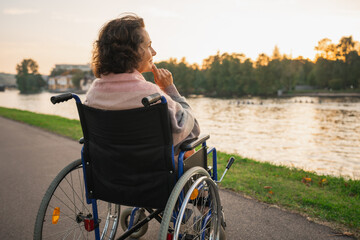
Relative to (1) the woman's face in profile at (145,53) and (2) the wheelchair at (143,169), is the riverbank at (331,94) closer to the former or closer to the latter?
(2) the wheelchair at (143,169)

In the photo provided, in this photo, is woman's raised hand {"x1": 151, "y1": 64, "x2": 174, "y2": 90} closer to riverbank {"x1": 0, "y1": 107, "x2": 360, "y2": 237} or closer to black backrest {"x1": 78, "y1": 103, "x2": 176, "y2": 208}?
black backrest {"x1": 78, "y1": 103, "x2": 176, "y2": 208}

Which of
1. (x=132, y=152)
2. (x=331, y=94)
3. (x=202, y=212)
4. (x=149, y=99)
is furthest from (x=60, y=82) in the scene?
(x=149, y=99)

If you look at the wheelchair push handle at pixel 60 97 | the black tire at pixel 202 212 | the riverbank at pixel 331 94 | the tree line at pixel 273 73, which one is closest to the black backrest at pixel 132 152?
the wheelchair push handle at pixel 60 97

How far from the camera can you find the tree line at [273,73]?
62.4 metres

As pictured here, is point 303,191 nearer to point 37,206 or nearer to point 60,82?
point 37,206

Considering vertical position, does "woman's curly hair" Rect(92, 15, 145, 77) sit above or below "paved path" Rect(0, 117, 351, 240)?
above

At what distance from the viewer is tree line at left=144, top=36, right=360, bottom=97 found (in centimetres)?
6238

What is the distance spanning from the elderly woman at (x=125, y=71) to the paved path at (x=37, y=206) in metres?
1.34

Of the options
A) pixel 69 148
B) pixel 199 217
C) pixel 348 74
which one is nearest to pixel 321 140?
pixel 69 148

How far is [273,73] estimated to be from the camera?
69062 millimetres

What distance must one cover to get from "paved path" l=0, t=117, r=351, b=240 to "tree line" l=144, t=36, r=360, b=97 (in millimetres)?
53088

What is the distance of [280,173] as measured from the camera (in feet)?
14.9

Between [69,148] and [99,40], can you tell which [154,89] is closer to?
[99,40]

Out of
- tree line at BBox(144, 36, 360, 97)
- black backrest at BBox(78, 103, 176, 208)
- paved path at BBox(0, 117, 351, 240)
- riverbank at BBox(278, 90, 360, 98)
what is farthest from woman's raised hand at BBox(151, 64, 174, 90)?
riverbank at BBox(278, 90, 360, 98)
